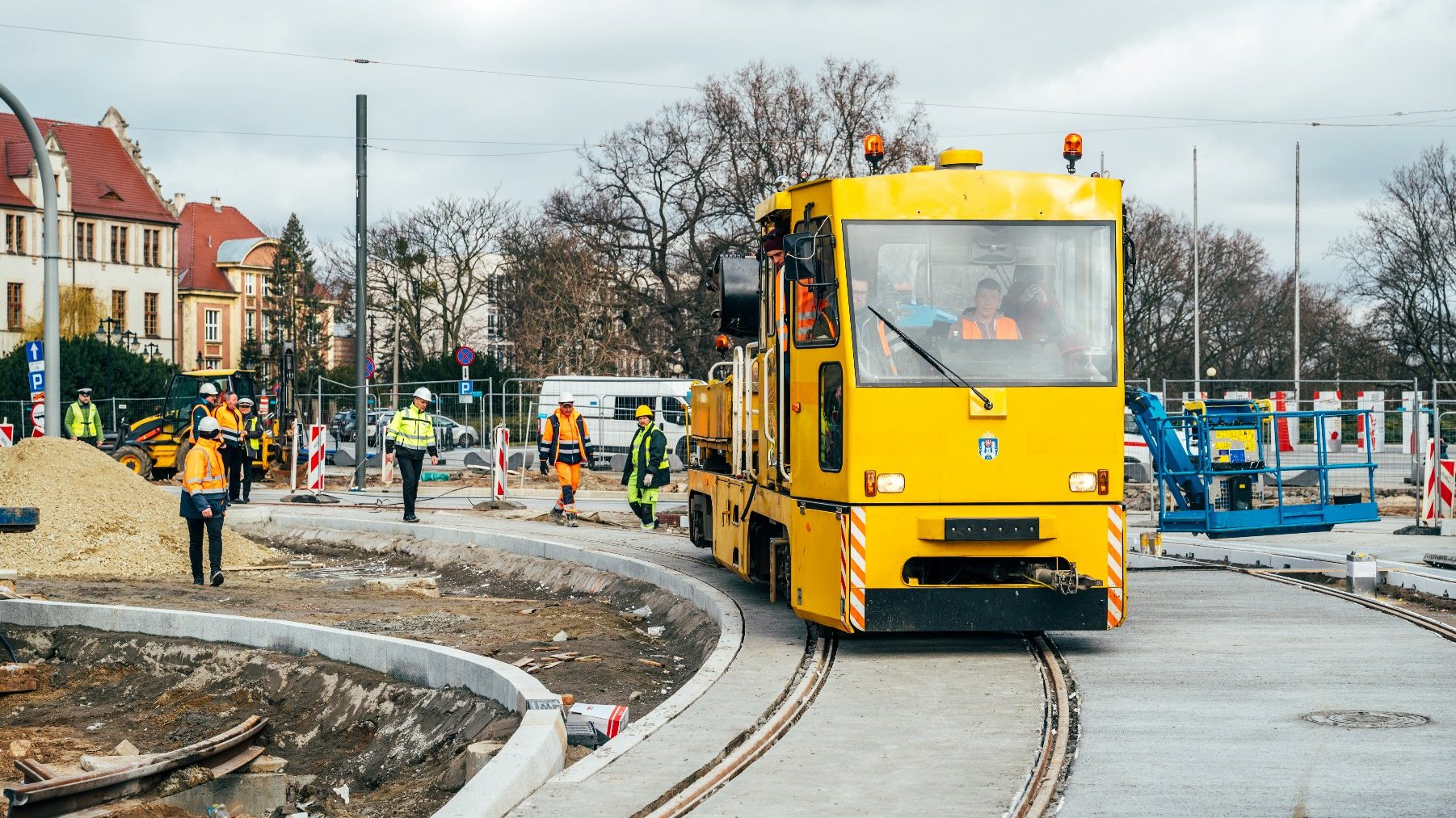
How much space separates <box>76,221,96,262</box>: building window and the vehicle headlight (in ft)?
253

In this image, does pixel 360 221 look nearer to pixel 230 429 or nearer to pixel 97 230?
pixel 230 429

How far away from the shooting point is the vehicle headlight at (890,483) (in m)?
10.0

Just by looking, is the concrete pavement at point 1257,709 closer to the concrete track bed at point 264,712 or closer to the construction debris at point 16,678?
the concrete track bed at point 264,712

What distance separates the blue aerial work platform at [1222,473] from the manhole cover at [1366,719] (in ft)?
24.1

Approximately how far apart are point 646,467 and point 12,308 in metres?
65.9

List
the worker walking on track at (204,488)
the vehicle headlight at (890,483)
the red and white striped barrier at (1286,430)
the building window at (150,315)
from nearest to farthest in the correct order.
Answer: the vehicle headlight at (890,483)
the worker walking on track at (204,488)
the red and white striped barrier at (1286,430)
the building window at (150,315)

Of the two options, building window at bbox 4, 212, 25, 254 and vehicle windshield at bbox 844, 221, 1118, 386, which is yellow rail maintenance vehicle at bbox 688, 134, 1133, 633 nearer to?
vehicle windshield at bbox 844, 221, 1118, 386

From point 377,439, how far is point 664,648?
989 inches

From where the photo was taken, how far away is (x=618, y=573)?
16531mm

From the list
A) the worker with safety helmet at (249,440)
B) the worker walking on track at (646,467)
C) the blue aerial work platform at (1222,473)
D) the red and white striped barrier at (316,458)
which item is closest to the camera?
the blue aerial work platform at (1222,473)

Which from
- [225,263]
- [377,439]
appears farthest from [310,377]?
[377,439]

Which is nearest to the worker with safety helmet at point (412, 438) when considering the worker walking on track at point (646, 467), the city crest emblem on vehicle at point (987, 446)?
the worker walking on track at point (646, 467)

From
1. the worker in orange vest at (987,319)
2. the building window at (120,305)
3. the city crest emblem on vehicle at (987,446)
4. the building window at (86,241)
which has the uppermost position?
the building window at (86,241)

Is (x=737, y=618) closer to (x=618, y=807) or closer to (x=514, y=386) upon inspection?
(x=618, y=807)
